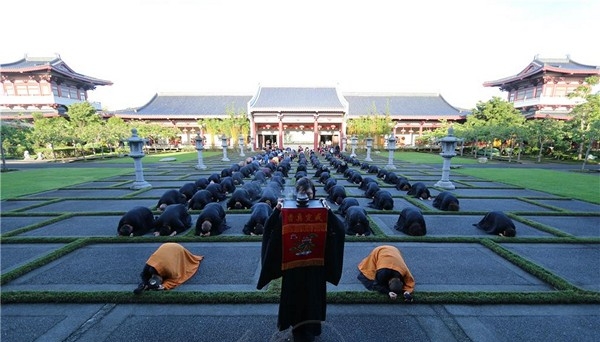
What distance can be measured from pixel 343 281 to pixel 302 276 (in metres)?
1.96

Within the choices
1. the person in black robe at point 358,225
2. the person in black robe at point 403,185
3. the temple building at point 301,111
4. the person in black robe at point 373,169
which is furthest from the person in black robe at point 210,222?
the temple building at point 301,111

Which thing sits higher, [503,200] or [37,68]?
[37,68]

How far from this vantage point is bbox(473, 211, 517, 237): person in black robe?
688 cm

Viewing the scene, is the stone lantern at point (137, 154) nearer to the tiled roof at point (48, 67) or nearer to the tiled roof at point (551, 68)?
the tiled roof at point (48, 67)

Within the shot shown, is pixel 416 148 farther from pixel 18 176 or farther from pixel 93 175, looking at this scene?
pixel 18 176

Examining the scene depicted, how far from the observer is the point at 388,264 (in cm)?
436

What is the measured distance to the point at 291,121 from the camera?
3750 cm

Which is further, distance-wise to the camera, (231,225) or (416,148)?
(416,148)

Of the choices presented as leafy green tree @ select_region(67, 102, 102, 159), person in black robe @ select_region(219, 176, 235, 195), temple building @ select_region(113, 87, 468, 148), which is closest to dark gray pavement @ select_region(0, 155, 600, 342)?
person in black robe @ select_region(219, 176, 235, 195)

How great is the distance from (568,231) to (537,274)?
3711mm

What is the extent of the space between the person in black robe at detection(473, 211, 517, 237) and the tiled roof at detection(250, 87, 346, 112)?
101 ft

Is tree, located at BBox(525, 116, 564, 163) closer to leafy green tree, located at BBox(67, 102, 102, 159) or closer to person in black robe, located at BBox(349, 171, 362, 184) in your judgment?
person in black robe, located at BBox(349, 171, 362, 184)

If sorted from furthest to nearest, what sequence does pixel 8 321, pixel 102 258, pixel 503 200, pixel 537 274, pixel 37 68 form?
pixel 37 68 → pixel 503 200 → pixel 102 258 → pixel 537 274 → pixel 8 321

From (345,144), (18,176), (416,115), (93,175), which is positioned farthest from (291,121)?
(18,176)
